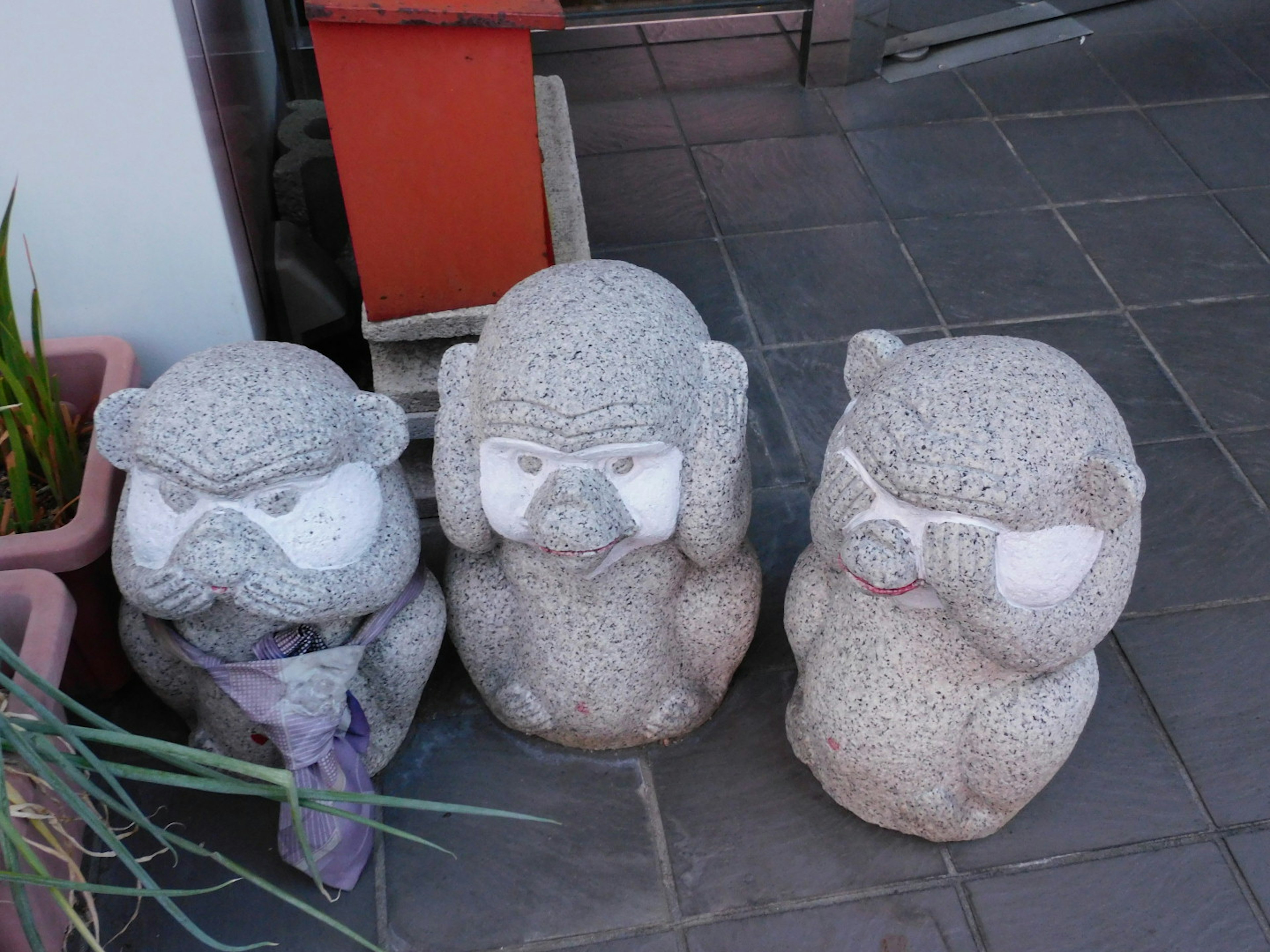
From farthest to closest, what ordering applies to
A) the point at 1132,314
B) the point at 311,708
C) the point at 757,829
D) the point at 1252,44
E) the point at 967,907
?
1. the point at 1252,44
2. the point at 1132,314
3. the point at 757,829
4. the point at 967,907
5. the point at 311,708

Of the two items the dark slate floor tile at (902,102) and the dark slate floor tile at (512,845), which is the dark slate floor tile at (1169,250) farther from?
the dark slate floor tile at (512,845)

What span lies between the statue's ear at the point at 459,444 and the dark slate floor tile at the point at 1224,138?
295 cm

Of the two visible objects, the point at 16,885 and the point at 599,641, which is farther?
the point at 599,641

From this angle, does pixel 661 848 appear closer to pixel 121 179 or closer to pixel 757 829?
pixel 757 829

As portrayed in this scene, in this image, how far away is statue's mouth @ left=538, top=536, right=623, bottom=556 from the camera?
5.95 ft

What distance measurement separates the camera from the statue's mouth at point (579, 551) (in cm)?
181

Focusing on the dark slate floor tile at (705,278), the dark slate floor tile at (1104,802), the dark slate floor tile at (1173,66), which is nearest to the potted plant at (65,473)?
the dark slate floor tile at (705,278)

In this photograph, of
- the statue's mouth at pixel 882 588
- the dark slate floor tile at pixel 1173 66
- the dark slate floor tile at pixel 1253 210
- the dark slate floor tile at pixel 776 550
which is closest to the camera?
the statue's mouth at pixel 882 588

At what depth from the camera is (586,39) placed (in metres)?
4.58

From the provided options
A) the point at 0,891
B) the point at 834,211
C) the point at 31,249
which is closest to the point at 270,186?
the point at 31,249

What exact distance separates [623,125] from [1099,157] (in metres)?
1.59

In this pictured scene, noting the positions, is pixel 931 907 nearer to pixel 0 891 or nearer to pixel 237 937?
pixel 237 937

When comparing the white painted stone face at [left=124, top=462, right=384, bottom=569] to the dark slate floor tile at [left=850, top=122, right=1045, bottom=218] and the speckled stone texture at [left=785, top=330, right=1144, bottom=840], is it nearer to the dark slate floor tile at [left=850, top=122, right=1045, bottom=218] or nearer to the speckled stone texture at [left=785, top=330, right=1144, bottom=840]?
the speckled stone texture at [left=785, top=330, right=1144, bottom=840]

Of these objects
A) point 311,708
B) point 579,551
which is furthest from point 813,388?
point 311,708
